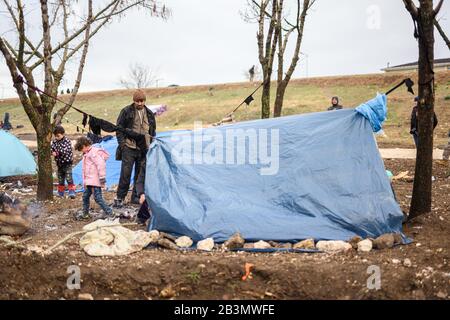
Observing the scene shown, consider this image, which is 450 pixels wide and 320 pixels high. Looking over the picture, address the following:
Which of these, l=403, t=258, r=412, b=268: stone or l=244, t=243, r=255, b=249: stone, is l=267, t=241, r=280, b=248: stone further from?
l=403, t=258, r=412, b=268: stone

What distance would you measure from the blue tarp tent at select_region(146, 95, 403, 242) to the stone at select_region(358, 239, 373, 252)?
305 mm

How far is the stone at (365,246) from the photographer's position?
195 inches

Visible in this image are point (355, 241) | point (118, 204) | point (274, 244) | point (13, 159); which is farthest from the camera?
point (13, 159)

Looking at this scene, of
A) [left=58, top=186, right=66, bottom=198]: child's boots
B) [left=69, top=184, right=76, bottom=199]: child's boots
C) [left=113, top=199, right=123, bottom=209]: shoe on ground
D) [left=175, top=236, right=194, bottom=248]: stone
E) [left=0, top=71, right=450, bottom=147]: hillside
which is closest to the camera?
[left=175, top=236, right=194, bottom=248]: stone

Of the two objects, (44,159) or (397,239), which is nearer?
(397,239)

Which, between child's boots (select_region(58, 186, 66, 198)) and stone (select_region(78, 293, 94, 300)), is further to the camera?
child's boots (select_region(58, 186, 66, 198))

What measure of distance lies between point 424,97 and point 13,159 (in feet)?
28.8

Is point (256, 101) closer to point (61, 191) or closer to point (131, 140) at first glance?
point (61, 191)

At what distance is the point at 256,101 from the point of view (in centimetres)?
3328

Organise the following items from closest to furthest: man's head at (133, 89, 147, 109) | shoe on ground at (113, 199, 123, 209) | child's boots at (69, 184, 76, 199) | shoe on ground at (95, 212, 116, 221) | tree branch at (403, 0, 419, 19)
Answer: tree branch at (403, 0, 419, 19)
shoe on ground at (95, 212, 116, 221)
man's head at (133, 89, 147, 109)
shoe on ground at (113, 199, 123, 209)
child's boots at (69, 184, 76, 199)

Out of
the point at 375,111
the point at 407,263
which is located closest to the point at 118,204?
the point at 375,111

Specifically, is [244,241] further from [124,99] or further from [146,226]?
[124,99]

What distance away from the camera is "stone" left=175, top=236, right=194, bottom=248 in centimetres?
521

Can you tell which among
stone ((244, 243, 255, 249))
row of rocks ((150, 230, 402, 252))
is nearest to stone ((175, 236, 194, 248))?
row of rocks ((150, 230, 402, 252))
